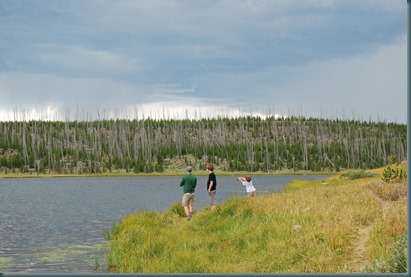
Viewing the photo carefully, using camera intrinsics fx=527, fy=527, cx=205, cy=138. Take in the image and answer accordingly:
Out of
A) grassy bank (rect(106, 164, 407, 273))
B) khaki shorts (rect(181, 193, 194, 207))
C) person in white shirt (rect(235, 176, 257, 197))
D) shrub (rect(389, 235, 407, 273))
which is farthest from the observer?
person in white shirt (rect(235, 176, 257, 197))

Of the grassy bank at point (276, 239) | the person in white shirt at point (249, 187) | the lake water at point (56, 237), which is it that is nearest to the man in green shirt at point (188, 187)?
the grassy bank at point (276, 239)

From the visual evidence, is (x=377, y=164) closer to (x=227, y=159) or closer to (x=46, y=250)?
(x=227, y=159)

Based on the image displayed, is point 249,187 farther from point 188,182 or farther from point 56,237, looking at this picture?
point 56,237

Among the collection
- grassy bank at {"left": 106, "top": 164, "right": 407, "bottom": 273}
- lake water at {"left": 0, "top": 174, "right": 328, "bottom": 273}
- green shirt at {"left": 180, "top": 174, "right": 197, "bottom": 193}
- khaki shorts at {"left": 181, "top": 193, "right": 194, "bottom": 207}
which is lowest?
lake water at {"left": 0, "top": 174, "right": 328, "bottom": 273}

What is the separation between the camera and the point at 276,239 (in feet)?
56.3

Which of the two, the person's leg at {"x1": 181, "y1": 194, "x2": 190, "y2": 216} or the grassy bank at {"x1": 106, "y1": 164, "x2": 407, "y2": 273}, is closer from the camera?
the grassy bank at {"x1": 106, "y1": 164, "x2": 407, "y2": 273}

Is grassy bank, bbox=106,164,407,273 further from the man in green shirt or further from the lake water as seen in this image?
the lake water

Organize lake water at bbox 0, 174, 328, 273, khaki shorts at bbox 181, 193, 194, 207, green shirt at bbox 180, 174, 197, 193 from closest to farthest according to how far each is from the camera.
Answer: lake water at bbox 0, 174, 328, 273 < green shirt at bbox 180, 174, 197, 193 < khaki shorts at bbox 181, 193, 194, 207

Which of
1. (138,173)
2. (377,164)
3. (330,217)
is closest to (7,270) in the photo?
(330,217)

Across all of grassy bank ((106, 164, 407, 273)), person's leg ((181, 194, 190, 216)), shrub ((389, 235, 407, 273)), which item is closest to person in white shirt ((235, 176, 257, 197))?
person's leg ((181, 194, 190, 216))

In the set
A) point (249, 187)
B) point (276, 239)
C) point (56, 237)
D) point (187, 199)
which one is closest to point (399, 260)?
point (276, 239)

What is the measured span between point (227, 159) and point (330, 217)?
6418 inches

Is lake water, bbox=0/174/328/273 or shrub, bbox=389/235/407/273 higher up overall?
shrub, bbox=389/235/407/273

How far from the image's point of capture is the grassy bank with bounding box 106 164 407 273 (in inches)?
557
